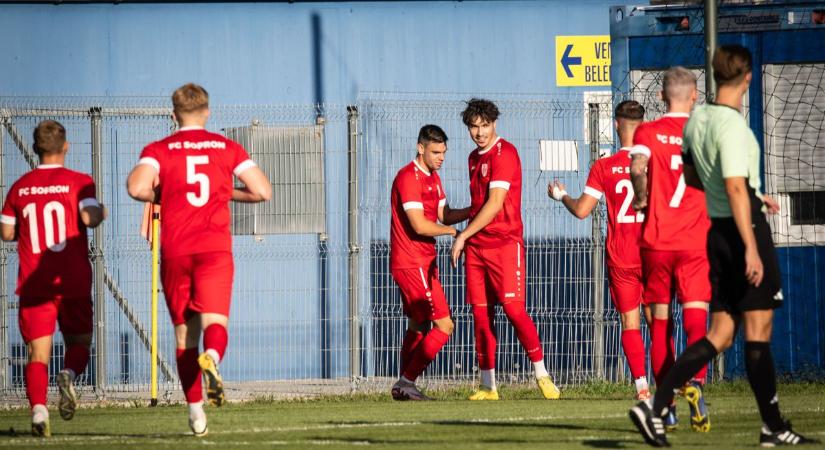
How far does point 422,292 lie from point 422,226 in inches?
22.4

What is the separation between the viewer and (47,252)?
9055mm

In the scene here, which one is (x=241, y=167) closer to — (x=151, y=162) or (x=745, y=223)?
(x=151, y=162)

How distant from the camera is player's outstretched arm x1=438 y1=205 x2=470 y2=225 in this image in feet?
39.0

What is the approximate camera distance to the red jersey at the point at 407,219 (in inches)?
466

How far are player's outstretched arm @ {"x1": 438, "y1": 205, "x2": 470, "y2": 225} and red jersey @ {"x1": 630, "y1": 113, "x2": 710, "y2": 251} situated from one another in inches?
128

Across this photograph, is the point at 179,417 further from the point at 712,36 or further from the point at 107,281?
the point at 712,36

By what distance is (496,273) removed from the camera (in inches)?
456

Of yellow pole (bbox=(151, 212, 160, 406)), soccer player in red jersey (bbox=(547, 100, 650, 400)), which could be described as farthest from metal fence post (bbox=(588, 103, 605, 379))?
yellow pole (bbox=(151, 212, 160, 406))

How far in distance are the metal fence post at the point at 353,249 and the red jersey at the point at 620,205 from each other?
3189 mm

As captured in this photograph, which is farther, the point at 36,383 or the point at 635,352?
the point at 635,352

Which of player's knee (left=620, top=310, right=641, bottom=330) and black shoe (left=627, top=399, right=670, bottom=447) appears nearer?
black shoe (left=627, top=399, right=670, bottom=447)

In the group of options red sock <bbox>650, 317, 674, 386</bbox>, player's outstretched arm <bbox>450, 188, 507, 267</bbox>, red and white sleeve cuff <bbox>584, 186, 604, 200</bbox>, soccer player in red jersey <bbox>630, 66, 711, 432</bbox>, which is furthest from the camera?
player's outstretched arm <bbox>450, 188, 507, 267</bbox>

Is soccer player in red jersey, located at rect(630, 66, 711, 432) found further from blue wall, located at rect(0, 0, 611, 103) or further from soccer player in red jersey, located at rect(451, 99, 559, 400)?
blue wall, located at rect(0, 0, 611, 103)

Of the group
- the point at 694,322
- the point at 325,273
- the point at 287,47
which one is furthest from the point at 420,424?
the point at 287,47
